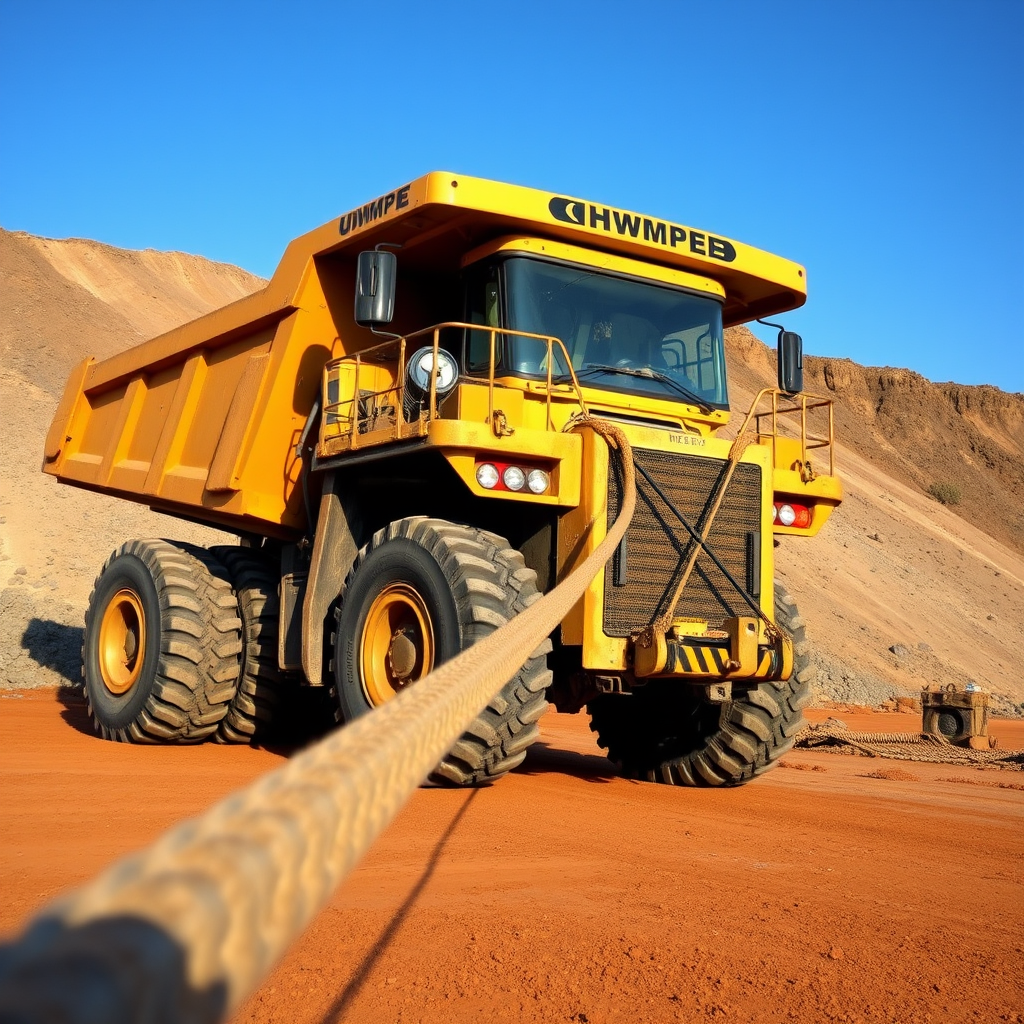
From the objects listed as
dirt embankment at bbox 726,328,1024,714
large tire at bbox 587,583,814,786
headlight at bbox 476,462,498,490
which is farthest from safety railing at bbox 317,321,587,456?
dirt embankment at bbox 726,328,1024,714

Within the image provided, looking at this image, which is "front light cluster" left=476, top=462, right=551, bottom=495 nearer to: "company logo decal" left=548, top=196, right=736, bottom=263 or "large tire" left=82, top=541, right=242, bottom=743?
"company logo decal" left=548, top=196, right=736, bottom=263

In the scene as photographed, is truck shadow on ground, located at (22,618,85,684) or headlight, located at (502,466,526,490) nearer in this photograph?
headlight, located at (502,466,526,490)

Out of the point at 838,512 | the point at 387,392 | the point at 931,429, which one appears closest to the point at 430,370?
the point at 387,392

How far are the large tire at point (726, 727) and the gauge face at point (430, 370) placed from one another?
2383 mm

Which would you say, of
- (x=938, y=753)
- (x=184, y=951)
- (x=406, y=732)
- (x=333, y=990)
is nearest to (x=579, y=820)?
(x=333, y=990)

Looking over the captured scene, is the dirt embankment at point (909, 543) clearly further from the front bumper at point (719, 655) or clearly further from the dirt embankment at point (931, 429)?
the front bumper at point (719, 655)

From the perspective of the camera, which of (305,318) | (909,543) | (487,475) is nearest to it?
(487,475)

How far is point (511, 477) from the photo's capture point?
6812mm

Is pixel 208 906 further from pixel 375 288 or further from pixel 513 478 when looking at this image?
pixel 375 288

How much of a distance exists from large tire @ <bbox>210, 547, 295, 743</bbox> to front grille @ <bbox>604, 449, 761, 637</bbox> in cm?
373

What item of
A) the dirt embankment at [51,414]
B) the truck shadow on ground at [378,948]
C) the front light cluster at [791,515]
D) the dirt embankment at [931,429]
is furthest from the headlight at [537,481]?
the dirt embankment at [931,429]

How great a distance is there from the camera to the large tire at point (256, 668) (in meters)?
9.52

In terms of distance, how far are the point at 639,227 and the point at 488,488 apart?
2.48 metres

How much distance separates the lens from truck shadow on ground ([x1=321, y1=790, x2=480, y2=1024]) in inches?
123
